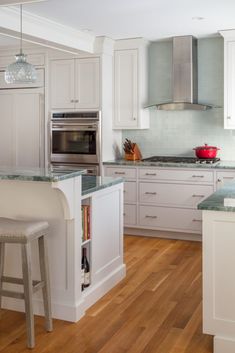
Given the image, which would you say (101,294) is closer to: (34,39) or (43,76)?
(34,39)

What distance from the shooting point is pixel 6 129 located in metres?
6.27

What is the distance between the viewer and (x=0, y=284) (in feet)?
10.4

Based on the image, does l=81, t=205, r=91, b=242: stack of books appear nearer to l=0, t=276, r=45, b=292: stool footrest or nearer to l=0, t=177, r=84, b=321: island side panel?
l=0, t=177, r=84, b=321: island side panel

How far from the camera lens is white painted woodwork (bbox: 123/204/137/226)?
19.0 ft

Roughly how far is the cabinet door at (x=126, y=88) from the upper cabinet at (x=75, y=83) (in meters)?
0.31

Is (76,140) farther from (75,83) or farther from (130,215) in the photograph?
(130,215)

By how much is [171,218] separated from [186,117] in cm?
133

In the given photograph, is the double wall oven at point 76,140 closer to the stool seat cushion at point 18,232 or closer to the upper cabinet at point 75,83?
the upper cabinet at point 75,83

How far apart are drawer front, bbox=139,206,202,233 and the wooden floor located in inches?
41.6

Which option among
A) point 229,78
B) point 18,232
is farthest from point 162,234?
point 18,232

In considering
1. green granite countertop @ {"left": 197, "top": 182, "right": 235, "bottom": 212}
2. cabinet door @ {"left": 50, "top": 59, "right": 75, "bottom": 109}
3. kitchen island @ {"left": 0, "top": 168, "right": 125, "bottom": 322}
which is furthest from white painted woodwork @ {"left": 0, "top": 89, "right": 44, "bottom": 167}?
green granite countertop @ {"left": 197, "top": 182, "right": 235, "bottom": 212}

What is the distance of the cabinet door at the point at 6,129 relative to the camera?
A: 622 cm

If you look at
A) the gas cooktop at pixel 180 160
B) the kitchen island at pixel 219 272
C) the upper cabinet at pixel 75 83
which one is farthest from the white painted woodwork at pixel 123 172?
the kitchen island at pixel 219 272

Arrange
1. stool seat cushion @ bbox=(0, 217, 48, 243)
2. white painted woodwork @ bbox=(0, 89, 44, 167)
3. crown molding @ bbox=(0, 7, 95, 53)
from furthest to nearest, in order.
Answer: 1. white painted woodwork @ bbox=(0, 89, 44, 167)
2. crown molding @ bbox=(0, 7, 95, 53)
3. stool seat cushion @ bbox=(0, 217, 48, 243)
